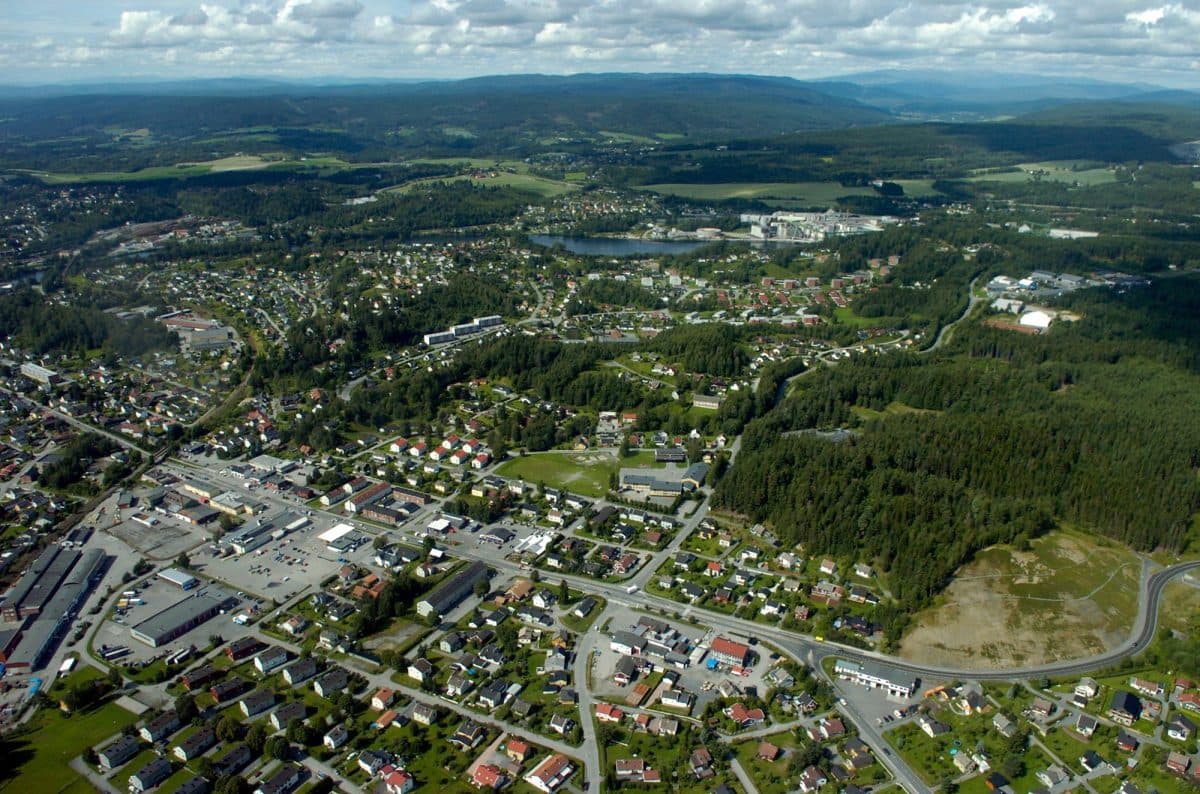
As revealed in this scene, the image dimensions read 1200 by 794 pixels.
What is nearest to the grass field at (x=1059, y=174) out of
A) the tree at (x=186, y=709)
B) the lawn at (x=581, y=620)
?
the lawn at (x=581, y=620)

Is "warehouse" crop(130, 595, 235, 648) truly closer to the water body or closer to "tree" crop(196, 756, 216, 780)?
"tree" crop(196, 756, 216, 780)

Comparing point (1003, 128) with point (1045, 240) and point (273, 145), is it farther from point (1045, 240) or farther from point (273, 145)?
point (273, 145)

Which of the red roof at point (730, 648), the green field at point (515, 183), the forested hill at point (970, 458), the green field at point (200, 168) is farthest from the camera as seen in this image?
the green field at point (515, 183)

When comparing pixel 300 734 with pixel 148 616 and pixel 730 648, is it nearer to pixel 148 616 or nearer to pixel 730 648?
pixel 148 616

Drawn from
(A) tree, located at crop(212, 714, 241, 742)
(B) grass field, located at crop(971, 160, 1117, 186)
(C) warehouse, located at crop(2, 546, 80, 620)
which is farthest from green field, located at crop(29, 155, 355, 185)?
(A) tree, located at crop(212, 714, 241, 742)

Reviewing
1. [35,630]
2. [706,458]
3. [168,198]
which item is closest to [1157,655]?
[706,458]

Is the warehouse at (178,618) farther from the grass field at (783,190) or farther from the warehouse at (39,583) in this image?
the grass field at (783,190)

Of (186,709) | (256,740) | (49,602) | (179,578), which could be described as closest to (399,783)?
(256,740)

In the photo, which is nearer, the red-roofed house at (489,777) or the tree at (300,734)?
the red-roofed house at (489,777)
